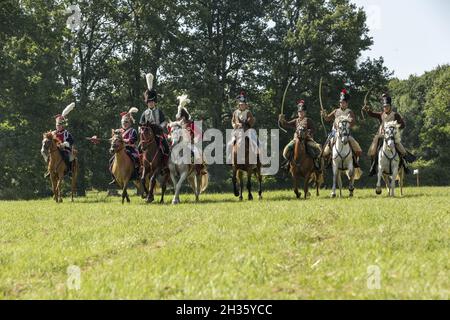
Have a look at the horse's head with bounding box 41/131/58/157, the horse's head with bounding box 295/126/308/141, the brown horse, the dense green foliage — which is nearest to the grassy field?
the brown horse

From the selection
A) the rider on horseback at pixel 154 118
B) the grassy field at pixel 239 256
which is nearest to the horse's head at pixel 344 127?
the rider on horseback at pixel 154 118

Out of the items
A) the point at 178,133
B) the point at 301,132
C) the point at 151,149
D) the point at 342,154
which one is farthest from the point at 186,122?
the point at 342,154

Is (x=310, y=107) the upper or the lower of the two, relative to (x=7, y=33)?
lower

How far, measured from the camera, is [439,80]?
218ft

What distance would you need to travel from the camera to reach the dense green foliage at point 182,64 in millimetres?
40094

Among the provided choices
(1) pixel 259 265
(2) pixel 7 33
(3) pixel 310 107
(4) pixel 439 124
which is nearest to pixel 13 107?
(2) pixel 7 33

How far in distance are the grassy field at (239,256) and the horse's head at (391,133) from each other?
6922 millimetres

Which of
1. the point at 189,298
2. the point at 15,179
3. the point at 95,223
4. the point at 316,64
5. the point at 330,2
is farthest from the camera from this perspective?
the point at 330,2

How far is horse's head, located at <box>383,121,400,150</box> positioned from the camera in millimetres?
19562

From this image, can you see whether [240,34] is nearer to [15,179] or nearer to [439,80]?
[15,179]

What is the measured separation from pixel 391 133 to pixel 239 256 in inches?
531

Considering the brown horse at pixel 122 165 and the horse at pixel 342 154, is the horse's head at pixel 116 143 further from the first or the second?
the horse at pixel 342 154
